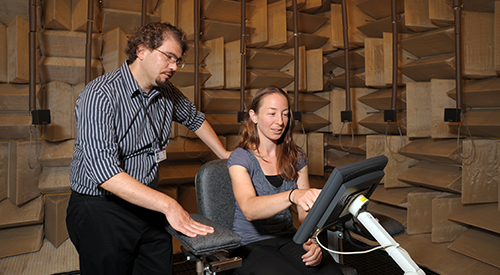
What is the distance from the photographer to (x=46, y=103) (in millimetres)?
2822

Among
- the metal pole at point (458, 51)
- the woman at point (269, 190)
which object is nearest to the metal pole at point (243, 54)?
the woman at point (269, 190)

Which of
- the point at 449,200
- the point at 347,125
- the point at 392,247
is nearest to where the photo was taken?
the point at 392,247

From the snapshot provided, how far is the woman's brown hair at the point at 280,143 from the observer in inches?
73.5

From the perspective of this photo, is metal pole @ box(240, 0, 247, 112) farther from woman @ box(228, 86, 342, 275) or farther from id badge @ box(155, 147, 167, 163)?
id badge @ box(155, 147, 167, 163)

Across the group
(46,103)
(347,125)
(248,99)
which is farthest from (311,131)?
(46,103)

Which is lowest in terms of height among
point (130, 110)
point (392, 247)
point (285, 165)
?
point (392, 247)

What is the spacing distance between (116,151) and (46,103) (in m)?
1.72

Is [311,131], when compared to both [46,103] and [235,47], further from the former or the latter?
[46,103]

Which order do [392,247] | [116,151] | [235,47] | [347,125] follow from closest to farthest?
[392,247]
[116,151]
[235,47]
[347,125]

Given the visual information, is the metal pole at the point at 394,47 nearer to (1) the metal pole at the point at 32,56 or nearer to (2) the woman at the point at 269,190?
(2) the woman at the point at 269,190

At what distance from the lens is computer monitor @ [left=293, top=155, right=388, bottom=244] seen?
0.96m

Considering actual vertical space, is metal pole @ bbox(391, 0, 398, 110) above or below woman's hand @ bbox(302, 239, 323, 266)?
above

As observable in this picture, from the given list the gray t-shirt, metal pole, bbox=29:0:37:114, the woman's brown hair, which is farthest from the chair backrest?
metal pole, bbox=29:0:37:114

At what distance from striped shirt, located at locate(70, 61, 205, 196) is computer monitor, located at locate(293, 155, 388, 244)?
0.80 m
